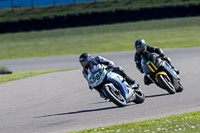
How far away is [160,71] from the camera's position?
1083 cm

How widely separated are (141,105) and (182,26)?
23.9 m

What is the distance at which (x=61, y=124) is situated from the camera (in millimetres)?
8039

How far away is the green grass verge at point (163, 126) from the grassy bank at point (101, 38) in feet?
59.6

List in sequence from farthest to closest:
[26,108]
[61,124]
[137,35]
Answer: [137,35]
[26,108]
[61,124]

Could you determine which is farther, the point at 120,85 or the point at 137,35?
the point at 137,35

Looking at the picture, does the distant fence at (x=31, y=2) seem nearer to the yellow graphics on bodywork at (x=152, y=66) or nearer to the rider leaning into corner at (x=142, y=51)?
the rider leaning into corner at (x=142, y=51)

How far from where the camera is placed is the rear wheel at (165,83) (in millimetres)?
10555

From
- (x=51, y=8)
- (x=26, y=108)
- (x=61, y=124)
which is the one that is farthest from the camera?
(x=51, y=8)

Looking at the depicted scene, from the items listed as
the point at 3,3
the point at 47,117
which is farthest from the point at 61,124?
the point at 3,3

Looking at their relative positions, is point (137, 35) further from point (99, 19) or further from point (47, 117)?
point (47, 117)

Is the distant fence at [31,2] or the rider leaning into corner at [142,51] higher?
the rider leaning into corner at [142,51]

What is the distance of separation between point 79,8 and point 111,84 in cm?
2824

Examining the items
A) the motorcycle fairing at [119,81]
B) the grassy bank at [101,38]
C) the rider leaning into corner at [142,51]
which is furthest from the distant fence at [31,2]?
the motorcycle fairing at [119,81]

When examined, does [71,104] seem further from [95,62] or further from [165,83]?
[165,83]
